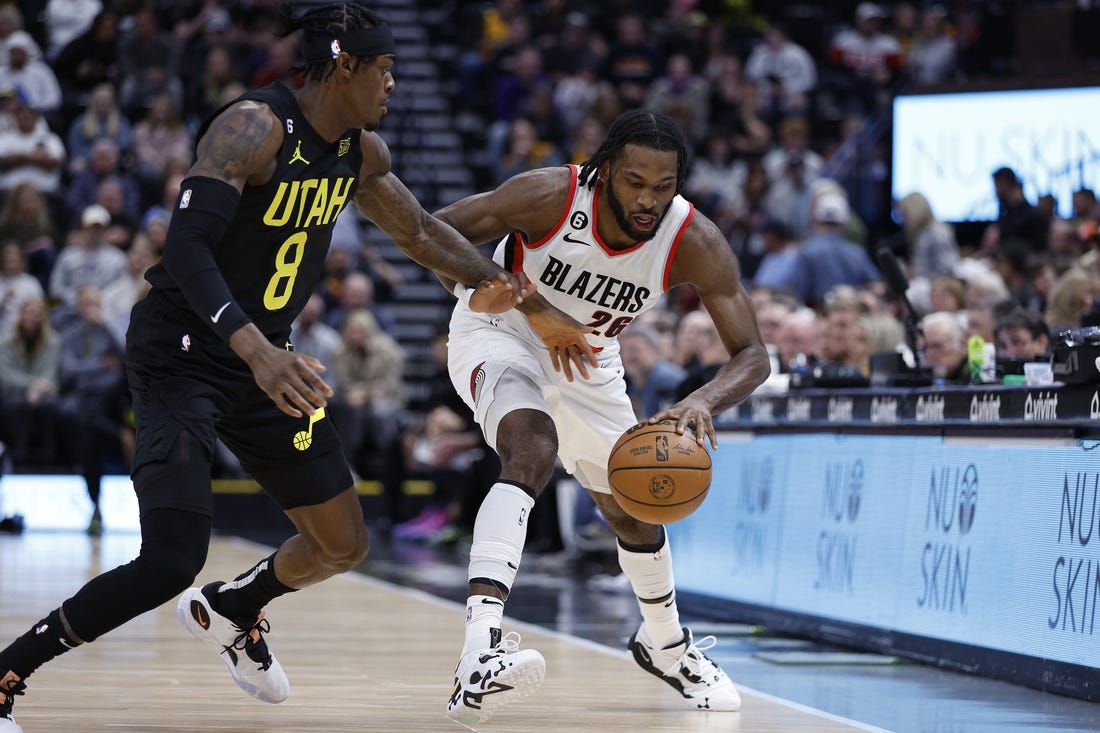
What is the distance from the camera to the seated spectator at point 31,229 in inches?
621

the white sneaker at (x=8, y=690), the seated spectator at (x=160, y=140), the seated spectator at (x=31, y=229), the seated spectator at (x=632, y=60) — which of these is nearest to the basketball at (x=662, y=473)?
the white sneaker at (x=8, y=690)

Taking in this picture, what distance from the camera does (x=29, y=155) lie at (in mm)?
16594

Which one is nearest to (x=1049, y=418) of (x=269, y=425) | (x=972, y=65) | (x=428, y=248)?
(x=428, y=248)

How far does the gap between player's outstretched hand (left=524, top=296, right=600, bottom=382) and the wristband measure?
0.20m

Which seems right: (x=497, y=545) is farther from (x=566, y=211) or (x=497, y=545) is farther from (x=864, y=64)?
(x=864, y=64)

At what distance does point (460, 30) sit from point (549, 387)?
14.9 metres

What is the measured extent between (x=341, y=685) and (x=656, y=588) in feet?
4.16

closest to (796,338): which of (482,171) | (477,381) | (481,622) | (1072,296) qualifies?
(1072,296)

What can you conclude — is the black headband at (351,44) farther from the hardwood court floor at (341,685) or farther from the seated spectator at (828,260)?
the seated spectator at (828,260)

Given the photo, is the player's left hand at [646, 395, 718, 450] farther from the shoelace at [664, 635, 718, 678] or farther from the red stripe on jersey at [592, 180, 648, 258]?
the shoelace at [664, 635, 718, 678]

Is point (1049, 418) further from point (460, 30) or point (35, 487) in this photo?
point (460, 30)

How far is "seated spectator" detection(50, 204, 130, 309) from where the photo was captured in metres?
15.3

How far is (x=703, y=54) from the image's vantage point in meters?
19.1

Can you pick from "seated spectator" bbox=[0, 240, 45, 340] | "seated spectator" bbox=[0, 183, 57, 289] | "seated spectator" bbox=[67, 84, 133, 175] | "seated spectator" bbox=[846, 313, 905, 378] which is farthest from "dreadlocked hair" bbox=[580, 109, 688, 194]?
"seated spectator" bbox=[67, 84, 133, 175]
